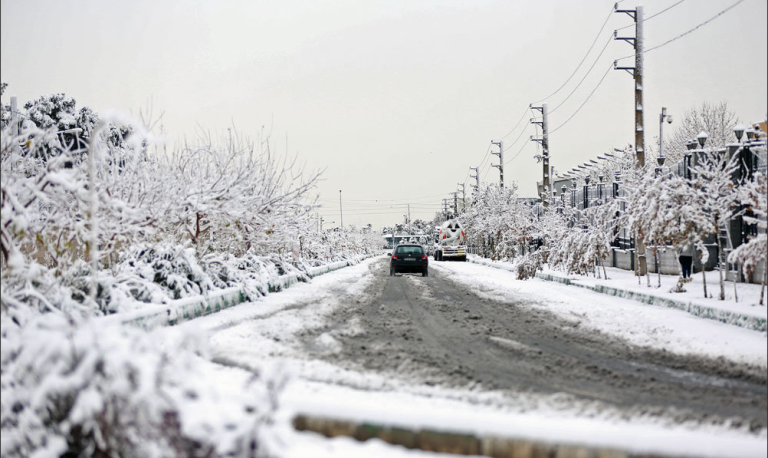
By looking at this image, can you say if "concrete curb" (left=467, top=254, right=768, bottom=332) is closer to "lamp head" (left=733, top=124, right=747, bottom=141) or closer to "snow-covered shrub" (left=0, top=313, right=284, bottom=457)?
"lamp head" (left=733, top=124, right=747, bottom=141)

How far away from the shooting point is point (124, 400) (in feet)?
14.6

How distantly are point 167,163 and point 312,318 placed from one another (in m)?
8.17

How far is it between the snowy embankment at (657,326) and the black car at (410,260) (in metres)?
13.1

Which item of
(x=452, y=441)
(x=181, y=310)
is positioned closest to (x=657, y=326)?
(x=452, y=441)

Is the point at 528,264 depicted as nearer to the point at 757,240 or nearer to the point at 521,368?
the point at 757,240

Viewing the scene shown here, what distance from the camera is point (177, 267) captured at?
51.0 ft

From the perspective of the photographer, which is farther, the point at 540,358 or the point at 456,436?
the point at 540,358

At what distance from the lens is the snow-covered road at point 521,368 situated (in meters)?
5.48

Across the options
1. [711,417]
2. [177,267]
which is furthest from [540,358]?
[177,267]

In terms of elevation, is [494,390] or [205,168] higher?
[205,168]

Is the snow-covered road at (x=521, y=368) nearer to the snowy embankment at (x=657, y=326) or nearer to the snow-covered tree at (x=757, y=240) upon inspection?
the snowy embankment at (x=657, y=326)

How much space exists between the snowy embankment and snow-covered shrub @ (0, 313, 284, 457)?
736 cm

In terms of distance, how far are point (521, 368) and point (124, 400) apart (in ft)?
17.5

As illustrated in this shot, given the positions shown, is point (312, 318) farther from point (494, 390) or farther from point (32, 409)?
point (32, 409)
